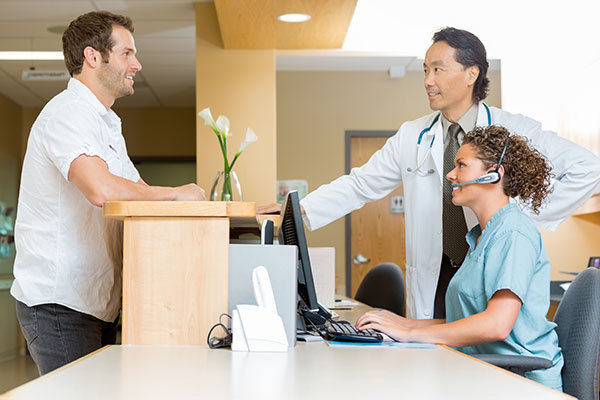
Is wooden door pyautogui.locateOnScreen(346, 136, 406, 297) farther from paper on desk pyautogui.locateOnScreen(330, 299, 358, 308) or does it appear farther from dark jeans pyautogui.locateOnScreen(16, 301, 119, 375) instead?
dark jeans pyautogui.locateOnScreen(16, 301, 119, 375)

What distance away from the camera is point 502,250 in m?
1.75

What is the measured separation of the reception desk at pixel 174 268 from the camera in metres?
1.52

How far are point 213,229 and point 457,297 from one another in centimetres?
74

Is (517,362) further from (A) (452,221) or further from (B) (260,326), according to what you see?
(A) (452,221)

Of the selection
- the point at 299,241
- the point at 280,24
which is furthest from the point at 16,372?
the point at 299,241

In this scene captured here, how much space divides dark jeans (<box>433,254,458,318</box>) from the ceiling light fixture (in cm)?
412

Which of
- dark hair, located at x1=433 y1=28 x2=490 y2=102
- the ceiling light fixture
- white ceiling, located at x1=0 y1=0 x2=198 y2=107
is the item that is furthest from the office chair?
→ the ceiling light fixture

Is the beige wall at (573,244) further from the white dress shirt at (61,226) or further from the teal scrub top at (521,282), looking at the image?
the white dress shirt at (61,226)

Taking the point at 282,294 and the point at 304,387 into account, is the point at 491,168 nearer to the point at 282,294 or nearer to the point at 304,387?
the point at 282,294

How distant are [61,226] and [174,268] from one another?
0.40 m

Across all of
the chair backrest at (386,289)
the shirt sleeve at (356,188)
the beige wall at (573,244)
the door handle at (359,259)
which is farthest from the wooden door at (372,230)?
the shirt sleeve at (356,188)

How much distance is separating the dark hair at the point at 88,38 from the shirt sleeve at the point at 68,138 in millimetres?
228

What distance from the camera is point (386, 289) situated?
10.7 ft

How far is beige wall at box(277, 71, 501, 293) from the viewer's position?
605cm
